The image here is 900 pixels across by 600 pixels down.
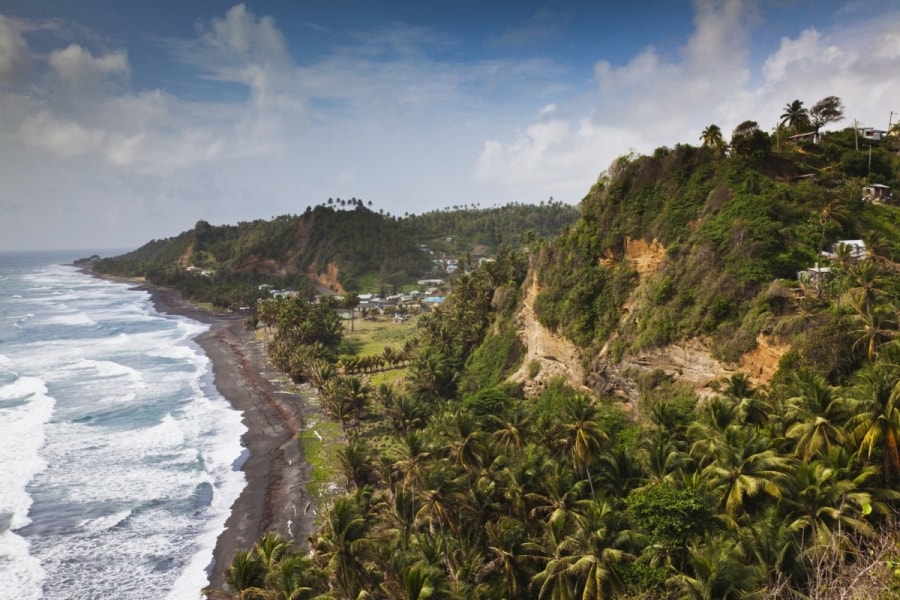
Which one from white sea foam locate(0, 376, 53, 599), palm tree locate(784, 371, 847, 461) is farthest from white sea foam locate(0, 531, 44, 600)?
palm tree locate(784, 371, 847, 461)

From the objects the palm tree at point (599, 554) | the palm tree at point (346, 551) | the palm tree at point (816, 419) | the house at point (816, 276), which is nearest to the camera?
the palm tree at point (599, 554)

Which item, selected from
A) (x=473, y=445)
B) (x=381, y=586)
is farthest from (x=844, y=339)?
(x=381, y=586)

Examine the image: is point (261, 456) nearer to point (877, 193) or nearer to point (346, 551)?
point (346, 551)

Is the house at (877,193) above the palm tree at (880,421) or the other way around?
above

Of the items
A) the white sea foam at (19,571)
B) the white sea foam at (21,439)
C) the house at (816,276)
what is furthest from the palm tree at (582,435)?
the white sea foam at (21,439)

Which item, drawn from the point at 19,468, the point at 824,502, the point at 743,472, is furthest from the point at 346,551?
the point at 19,468

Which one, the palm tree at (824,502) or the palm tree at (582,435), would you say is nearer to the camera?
the palm tree at (824,502)

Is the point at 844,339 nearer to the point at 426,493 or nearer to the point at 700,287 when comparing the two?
the point at 700,287

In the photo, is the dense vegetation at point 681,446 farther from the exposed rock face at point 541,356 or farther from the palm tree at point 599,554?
the exposed rock face at point 541,356

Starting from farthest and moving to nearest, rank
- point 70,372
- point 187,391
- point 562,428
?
point 70,372 < point 187,391 < point 562,428
